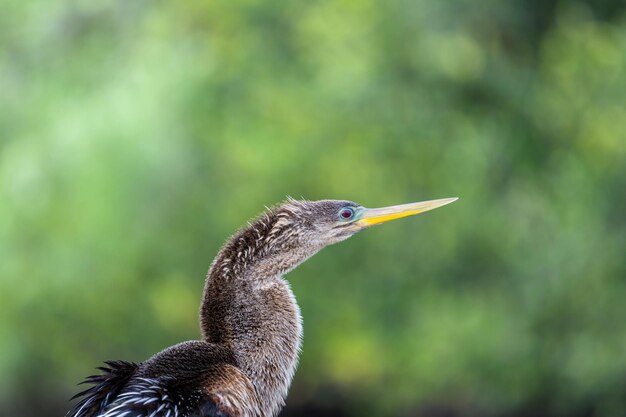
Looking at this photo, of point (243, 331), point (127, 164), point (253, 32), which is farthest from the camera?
point (253, 32)

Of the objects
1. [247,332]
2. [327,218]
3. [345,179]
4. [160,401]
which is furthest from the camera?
[345,179]

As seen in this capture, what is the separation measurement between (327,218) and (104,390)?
129 centimetres

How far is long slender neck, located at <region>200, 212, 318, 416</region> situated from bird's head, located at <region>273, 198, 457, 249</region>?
49 mm

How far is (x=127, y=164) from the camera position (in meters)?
13.3

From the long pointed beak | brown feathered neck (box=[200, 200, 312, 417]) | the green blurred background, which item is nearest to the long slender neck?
brown feathered neck (box=[200, 200, 312, 417])

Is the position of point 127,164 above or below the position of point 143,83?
below

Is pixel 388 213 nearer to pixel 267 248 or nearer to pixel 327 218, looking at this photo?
pixel 327 218

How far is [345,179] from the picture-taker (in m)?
15.0

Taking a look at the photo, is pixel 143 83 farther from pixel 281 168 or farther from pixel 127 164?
pixel 281 168

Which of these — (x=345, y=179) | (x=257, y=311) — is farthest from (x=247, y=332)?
(x=345, y=179)

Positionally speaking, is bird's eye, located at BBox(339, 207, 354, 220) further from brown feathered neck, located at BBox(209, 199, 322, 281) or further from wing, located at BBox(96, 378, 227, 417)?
wing, located at BBox(96, 378, 227, 417)

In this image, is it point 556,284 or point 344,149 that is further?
point 344,149

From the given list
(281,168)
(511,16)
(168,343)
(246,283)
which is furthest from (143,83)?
(246,283)

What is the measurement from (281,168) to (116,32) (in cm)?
280
